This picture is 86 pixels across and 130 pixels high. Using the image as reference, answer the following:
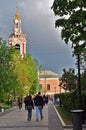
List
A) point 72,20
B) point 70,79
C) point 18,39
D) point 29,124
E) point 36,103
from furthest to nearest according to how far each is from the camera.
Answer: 1. point 18,39
2. point 70,79
3. point 36,103
4. point 29,124
5. point 72,20

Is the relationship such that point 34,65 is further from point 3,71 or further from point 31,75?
point 3,71

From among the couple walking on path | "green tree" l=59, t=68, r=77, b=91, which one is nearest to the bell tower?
"green tree" l=59, t=68, r=77, b=91

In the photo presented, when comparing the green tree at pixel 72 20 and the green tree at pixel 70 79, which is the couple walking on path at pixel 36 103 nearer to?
the green tree at pixel 72 20

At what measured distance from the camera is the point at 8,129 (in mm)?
27312

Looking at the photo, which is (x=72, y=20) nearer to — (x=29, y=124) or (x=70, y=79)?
(x=29, y=124)

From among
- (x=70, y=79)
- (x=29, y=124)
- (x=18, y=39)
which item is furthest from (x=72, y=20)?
(x=18, y=39)

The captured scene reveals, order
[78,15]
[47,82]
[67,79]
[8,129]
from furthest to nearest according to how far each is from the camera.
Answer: [47,82], [67,79], [8,129], [78,15]

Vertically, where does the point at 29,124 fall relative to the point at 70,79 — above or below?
below

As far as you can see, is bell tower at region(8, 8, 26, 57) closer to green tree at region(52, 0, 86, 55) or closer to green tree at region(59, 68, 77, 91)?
green tree at region(59, 68, 77, 91)

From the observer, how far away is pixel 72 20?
62.8 ft

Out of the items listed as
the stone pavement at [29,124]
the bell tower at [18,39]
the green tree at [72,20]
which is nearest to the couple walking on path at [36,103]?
the stone pavement at [29,124]

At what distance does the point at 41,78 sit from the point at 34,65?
88.3 meters

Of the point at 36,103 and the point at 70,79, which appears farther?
the point at 70,79

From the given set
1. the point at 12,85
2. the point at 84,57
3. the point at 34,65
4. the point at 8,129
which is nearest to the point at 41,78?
the point at 34,65
